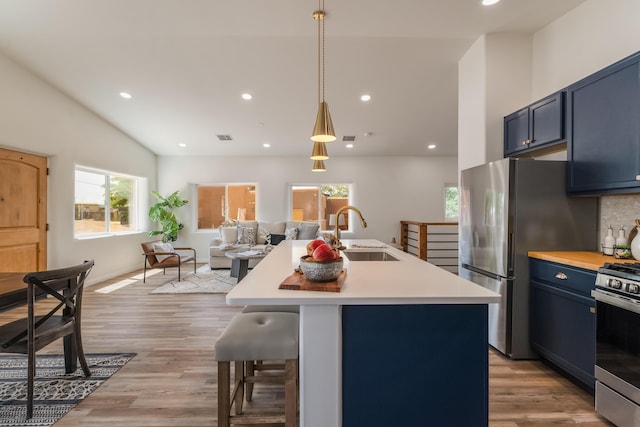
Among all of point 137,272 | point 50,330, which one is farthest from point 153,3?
point 137,272

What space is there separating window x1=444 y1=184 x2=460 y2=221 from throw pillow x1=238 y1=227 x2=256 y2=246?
4317mm

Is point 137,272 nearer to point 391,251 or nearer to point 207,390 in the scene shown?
point 207,390

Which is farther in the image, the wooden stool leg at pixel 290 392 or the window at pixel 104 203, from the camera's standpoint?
the window at pixel 104 203

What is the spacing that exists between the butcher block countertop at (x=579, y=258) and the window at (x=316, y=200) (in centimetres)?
517

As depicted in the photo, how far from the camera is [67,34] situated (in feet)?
11.3

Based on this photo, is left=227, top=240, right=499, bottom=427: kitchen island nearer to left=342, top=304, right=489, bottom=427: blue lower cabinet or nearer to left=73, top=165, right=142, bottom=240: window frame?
left=342, top=304, right=489, bottom=427: blue lower cabinet

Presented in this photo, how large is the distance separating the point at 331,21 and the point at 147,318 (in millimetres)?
3664

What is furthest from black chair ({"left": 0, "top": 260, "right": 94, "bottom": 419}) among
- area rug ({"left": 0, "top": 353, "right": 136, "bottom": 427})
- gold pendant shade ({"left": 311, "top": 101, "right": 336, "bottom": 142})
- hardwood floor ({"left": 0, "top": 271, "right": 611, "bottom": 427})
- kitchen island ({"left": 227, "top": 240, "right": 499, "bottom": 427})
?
gold pendant shade ({"left": 311, "top": 101, "right": 336, "bottom": 142})

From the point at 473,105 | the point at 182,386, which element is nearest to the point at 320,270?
the point at 182,386

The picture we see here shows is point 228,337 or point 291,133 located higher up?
point 291,133

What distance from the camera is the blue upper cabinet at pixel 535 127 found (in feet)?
8.36

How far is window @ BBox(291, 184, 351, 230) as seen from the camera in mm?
7492

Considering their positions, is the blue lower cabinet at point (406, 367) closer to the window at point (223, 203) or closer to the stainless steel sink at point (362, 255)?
the stainless steel sink at point (362, 255)

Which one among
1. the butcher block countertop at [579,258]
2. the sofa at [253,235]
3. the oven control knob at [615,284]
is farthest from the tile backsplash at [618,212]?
the sofa at [253,235]
